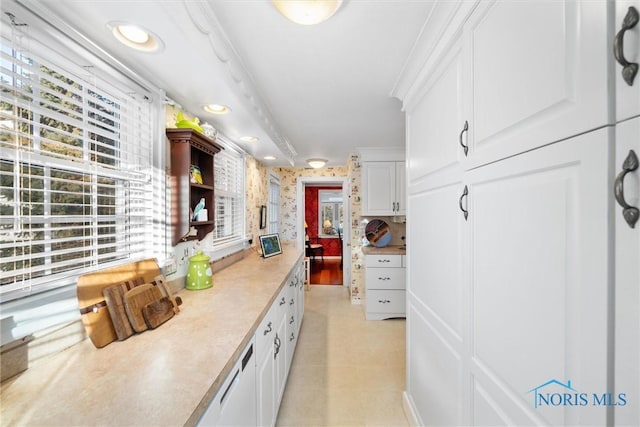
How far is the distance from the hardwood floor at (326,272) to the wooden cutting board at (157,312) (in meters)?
4.23

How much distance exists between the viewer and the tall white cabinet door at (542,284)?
0.55 m

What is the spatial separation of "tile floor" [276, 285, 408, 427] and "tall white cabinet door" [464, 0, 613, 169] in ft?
6.00

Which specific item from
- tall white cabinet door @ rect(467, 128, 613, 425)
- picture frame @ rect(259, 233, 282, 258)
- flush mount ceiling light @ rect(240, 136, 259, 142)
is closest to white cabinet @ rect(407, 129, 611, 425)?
tall white cabinet door @ rect(467, 128, 613, 425)

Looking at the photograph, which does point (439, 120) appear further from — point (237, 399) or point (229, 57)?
point (237, 399)

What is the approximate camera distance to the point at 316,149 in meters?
3.61

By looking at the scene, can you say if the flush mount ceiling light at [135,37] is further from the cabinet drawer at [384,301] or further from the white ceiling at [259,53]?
the cabinet drawer at [384,301]

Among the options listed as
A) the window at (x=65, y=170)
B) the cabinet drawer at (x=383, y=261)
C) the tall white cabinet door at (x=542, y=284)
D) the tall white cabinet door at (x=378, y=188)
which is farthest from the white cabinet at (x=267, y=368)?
the tall white cabinet door at (x=378, y=188)

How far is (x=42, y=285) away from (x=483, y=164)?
1.65 meters

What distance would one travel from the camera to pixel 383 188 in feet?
12.3

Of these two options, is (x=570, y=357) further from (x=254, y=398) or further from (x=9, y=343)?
(x=9, y=343)

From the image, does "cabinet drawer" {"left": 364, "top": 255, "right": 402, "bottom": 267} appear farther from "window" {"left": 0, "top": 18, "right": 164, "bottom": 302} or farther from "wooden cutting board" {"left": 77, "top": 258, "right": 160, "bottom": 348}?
"wooden cutting board" {"left": 77, "top": 258, "right": 160, "bottom": 348}

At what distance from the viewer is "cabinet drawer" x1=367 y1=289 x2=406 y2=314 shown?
136 inches

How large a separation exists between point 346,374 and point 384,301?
4.53ft

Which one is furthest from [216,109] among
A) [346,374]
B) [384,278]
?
[384,278]
